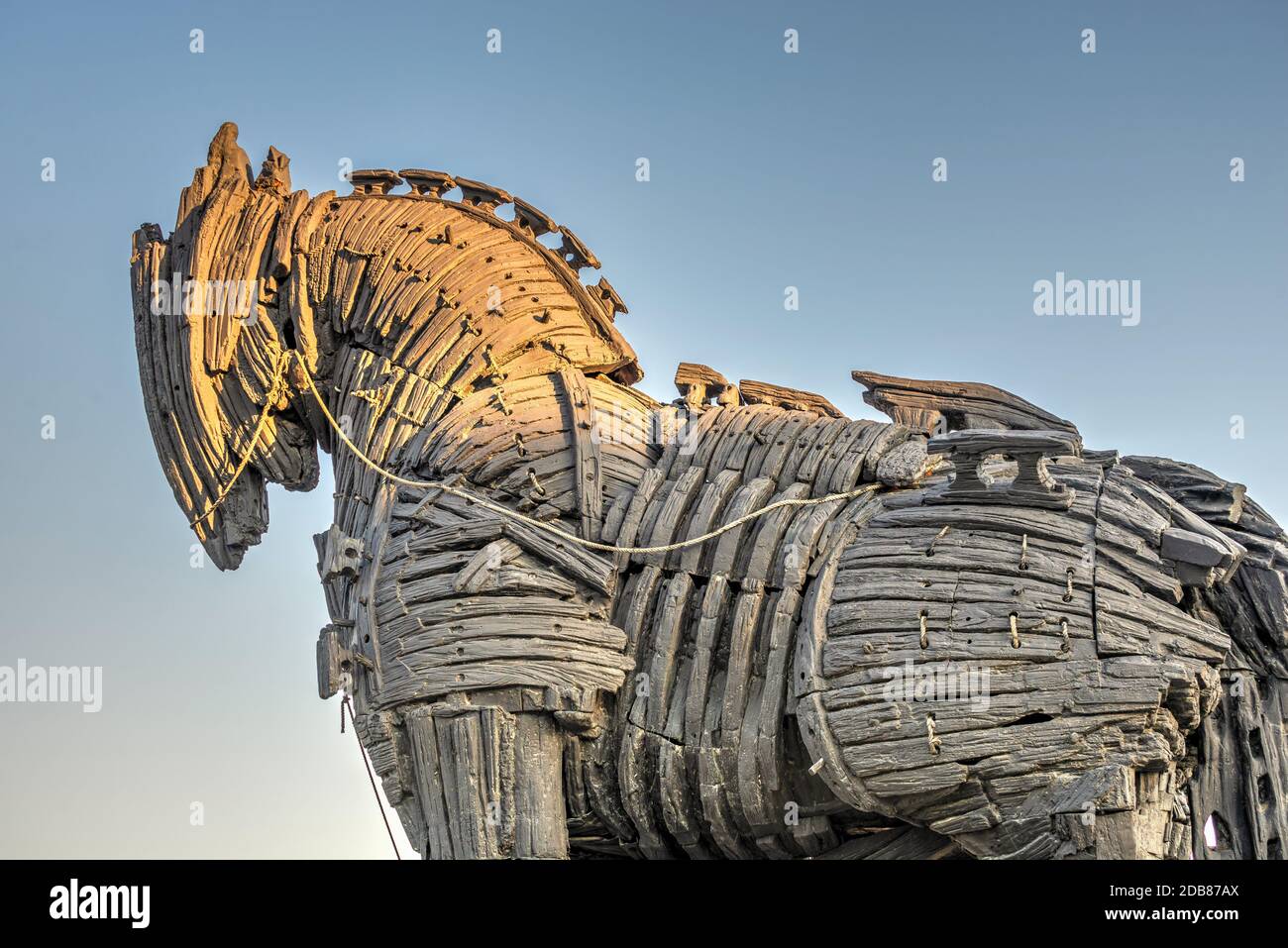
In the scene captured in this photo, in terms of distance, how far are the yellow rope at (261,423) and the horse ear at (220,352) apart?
10 millimetres

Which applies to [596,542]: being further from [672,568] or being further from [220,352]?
[220,352]

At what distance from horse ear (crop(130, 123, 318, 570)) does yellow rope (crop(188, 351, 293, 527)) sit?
0.4 inches

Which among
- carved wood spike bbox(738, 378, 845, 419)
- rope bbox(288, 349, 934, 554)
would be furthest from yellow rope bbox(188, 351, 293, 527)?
carved wood spike bbox(738, 378, 845, 419)

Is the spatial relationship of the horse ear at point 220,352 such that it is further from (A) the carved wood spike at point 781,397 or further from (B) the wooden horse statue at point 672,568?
(A) the carved wood spike at point 781,397

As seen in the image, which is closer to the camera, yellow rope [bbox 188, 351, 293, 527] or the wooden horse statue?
the wooden horse statue

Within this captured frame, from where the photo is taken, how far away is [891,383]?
9.44m

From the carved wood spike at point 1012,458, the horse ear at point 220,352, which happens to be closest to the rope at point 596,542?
the carved wood spike at point 1012,458

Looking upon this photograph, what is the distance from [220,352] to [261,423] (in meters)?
0.50

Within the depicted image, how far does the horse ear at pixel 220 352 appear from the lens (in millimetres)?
9531

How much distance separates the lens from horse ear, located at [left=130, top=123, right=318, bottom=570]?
9.53m

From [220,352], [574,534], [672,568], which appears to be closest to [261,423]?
[220,352]

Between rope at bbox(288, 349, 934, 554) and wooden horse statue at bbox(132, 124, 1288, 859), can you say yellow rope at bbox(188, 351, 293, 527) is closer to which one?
wooden horse statue at bbox(132, 124, 1288, 859)
